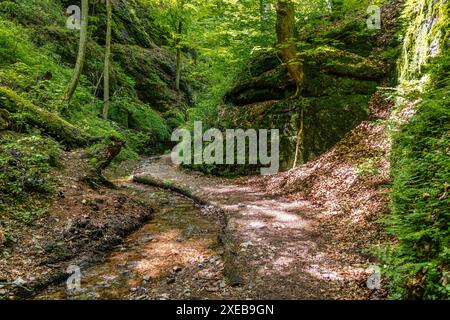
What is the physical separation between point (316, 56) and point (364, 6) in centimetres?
301

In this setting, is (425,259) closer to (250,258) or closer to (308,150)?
(250,258)

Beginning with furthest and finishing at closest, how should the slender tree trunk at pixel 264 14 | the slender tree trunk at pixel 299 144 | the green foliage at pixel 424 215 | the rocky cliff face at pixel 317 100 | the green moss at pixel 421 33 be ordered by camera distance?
the slender tree trunk at pixel 264 14 → the slender tree trunk at pixel 299 144 → the rocky cliff face at pixel 317 100 → the green moss at pixel 421 33 → the green foliage at pixel 424 215

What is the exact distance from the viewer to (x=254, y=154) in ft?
41.0

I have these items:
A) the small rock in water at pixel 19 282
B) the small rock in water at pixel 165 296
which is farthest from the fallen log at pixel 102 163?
the small rock in water at pixel 165 296

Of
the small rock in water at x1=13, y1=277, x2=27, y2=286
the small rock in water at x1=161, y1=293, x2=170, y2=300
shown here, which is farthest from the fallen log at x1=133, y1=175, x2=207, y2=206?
the small rock in water at x1=13, y1=277, x2=27, y2=286

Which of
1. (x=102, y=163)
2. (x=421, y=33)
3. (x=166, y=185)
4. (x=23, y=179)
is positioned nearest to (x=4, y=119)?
(x=23, y=179)

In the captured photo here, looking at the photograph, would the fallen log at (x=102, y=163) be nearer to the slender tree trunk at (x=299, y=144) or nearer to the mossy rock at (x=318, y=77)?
the slender tree trunk at (x=299, y=144)

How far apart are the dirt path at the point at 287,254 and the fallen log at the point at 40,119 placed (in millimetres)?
4814

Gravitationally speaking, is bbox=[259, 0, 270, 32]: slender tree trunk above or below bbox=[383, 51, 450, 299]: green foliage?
above

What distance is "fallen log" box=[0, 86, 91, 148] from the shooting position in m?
8.16

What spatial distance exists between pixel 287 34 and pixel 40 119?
867 cm

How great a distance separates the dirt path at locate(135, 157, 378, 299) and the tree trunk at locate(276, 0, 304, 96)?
5.49m

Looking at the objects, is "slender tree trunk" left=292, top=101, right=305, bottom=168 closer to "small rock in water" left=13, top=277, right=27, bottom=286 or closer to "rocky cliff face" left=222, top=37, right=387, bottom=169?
"rocky cliff face" left=222, top=37, right=387, bottom=169

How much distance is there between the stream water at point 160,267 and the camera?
174 inches
